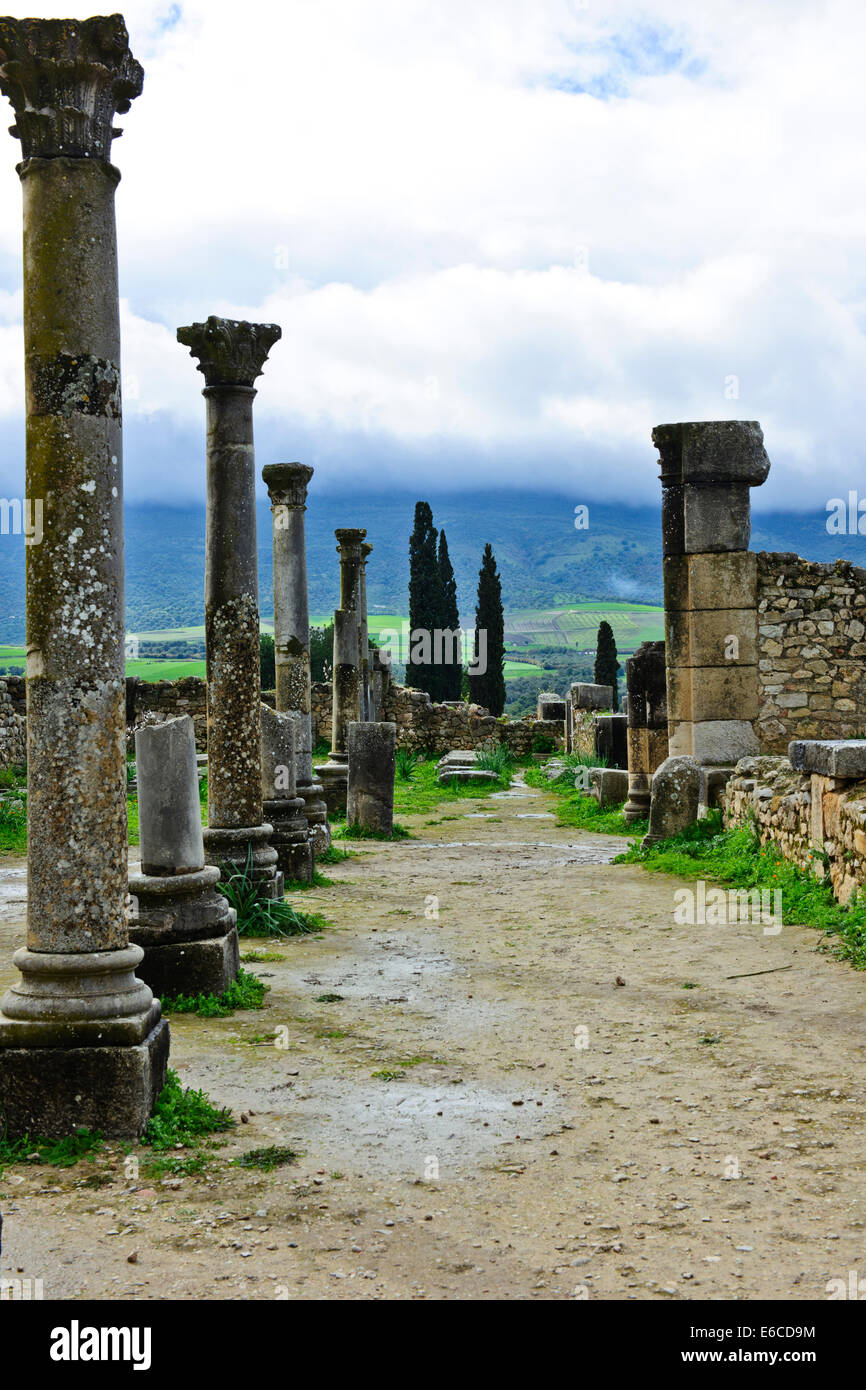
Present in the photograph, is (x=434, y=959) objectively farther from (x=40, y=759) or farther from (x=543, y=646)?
(x=543, y=646)

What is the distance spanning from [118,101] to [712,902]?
7.38 m

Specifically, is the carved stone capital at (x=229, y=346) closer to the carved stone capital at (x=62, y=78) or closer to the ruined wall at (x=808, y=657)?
the carved stone capital at (x=62, y=78)

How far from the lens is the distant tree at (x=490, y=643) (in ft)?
123

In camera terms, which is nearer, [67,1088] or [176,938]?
[67,1088]

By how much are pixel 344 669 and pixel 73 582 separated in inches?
530

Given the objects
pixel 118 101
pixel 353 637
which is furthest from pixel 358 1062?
pixel 353 637

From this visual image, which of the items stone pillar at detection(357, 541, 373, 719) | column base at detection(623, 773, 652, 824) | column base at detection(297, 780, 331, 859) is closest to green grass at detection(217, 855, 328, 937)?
column base at detection(297, 780, 331, 859)

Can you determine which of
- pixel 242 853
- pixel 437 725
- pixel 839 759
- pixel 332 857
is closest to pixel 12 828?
pixel 332 857

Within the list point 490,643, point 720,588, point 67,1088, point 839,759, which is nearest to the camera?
point 67,1088

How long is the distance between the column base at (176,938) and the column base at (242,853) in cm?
221

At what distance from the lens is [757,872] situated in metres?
10.4

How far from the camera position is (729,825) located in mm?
12453

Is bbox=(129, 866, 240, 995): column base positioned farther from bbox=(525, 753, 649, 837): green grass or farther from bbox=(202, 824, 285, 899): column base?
bbox=(525, 753, 649, 837): green grass

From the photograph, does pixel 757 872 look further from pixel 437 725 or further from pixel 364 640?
pixel 437 725
